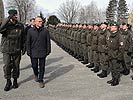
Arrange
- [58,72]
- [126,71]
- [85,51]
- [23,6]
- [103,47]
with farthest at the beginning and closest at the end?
[23,6] < [85,51] < [58,72] < [126,71] < [103,47]

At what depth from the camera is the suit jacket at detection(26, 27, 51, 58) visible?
28.8 ft

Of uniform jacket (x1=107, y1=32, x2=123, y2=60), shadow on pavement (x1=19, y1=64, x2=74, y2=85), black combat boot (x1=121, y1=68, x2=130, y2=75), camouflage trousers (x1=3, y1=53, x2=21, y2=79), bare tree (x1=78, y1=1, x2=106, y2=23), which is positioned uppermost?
uniform jacket (x1=107, y1=32, x2=123, y2=60)

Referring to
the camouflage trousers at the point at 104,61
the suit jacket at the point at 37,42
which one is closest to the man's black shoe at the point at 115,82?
the camouflage trousers at the point at 104,61

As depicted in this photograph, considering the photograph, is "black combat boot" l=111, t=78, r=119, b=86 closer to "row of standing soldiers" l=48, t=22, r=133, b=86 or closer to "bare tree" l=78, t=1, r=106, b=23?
"row of standing soldiers" l=48, t=22, r=133, b=86

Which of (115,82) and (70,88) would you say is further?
(115,82)

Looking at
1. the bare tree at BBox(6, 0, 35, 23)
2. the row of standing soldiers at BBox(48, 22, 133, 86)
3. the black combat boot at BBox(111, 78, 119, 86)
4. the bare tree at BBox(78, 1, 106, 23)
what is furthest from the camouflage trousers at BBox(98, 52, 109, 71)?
the bare tree at BBox(78, 1, 106, 23)

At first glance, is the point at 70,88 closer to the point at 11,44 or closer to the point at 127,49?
the point at 11,44

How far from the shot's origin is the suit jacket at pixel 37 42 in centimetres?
877

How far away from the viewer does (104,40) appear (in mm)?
10250

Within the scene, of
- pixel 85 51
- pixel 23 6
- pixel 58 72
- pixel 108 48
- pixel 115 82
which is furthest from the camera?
pixel 23 6

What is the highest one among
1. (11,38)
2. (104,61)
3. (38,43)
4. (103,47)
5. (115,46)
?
(11,38)

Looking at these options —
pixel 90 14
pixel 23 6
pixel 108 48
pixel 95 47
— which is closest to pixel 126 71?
pixel 95 47

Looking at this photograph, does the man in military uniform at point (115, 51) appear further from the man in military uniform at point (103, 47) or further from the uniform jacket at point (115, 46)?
Result: the man in military uniform at point (103, 47)

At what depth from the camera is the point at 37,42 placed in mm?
8773
